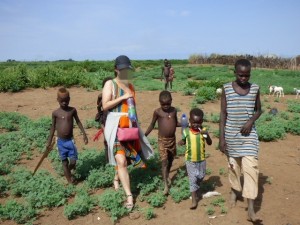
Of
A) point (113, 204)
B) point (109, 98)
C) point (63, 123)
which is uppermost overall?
point (109, 98)

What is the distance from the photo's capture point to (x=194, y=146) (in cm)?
464

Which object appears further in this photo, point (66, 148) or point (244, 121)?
point (66, 148)

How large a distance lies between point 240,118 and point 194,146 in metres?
0.75

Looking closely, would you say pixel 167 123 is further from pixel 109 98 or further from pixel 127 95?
pixel 109 98

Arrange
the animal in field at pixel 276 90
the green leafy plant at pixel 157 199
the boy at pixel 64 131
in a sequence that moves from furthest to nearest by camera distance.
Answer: the animal in field at pixel 276 90 < the boy at pixel 64 131 < the green leafy plant at pixel 157 199

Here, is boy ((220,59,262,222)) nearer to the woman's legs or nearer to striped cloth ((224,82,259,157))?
striped cloth ((224,82,259,157))

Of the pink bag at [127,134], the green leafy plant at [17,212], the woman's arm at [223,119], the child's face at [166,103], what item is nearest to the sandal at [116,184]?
the pink bag at [127,134]

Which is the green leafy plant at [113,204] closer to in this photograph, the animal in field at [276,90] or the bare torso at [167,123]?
the bare torso at [167,123]

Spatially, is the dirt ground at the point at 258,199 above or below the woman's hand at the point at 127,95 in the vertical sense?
below

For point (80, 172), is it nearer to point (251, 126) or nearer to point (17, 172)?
point (17, 172)

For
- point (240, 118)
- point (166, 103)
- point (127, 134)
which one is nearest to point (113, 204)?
point (127, 134)

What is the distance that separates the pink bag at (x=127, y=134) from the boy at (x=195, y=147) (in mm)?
650

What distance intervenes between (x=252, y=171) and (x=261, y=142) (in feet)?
11.9

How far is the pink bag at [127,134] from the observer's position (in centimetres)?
464
